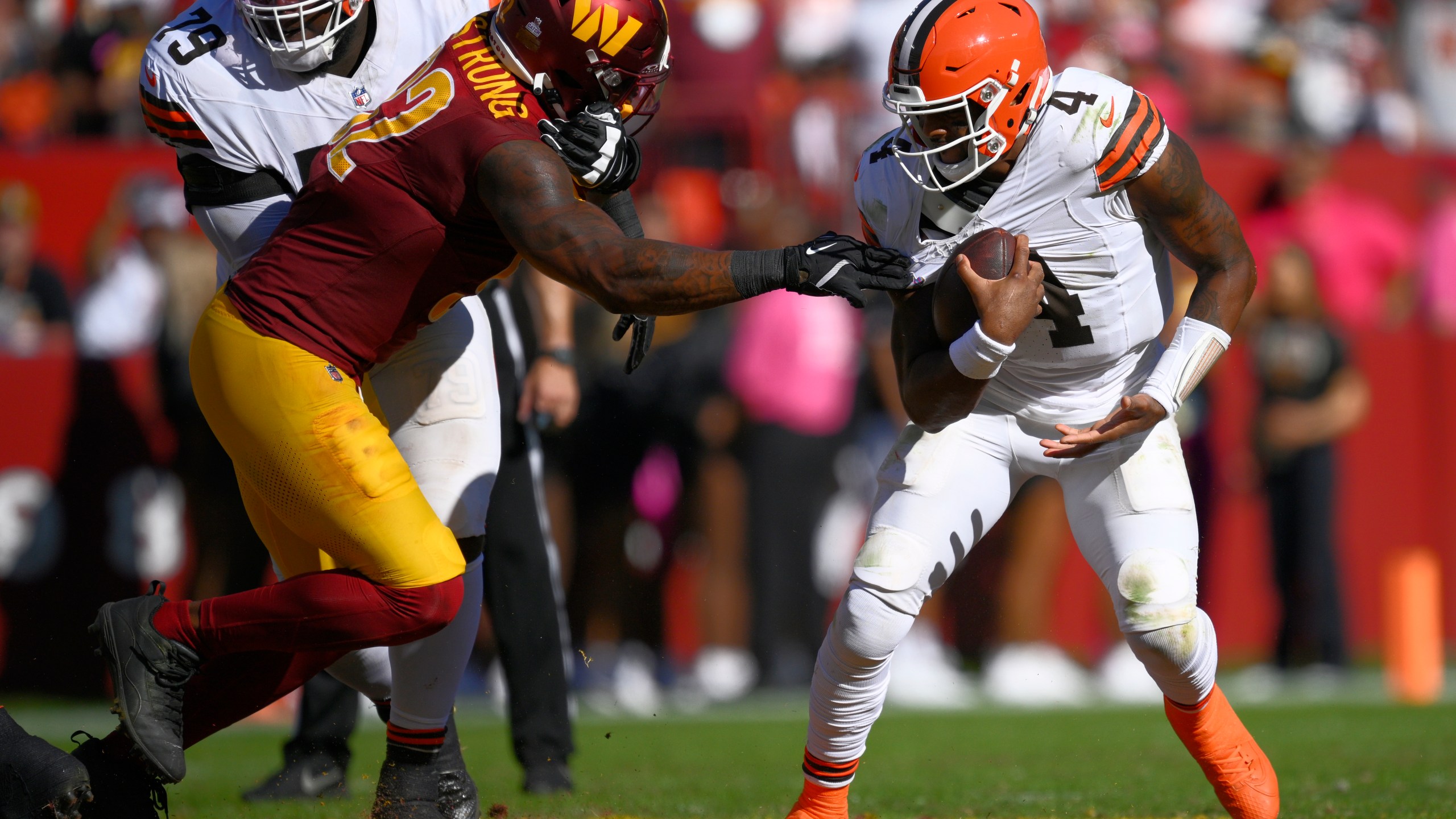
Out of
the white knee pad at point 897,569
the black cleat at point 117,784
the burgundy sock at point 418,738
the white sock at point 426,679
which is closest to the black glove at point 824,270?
the white knee pad at point 897,569

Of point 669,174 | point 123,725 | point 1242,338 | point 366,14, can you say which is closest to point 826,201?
point 669,174

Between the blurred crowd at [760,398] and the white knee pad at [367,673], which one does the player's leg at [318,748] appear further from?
the blurred crowd at [760,398]

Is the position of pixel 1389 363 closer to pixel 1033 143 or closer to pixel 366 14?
pixel 1033 143

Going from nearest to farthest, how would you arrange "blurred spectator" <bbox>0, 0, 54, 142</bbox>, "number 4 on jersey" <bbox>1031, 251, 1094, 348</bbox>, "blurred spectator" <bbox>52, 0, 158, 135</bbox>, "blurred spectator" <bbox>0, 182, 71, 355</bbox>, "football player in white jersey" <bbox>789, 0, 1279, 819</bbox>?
1. "football player in white jersey" <bbox>789, 0, 1279, 819</bbox>
2. "number 4 on jersey" <bbox>1031, 251, 1094, 348</bbox>
3. "blurred spectator" <bbox>0, 182, 71, 355</bbox>
4. "blurred spectator" <bbox>52, 0, 158, 135</bbox>
5. "blurred spectator" <bbox>0, 0, 54, 142</bbox>

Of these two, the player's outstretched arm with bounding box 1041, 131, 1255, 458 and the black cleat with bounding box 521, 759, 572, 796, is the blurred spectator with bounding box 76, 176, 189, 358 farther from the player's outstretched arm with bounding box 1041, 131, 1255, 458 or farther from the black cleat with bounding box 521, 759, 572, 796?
the player's outstretched arm with bounding box 1041, 131, 1255, 458

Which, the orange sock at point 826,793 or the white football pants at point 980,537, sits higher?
the white football pants at point 980,537

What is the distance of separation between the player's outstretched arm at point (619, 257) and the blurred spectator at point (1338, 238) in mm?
6274

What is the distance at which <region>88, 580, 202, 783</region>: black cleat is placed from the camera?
3.41 metres

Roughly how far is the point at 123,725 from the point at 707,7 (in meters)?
7.38

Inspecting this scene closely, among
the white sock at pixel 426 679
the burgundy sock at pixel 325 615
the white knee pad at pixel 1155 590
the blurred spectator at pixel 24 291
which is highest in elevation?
the white knee pad at pixel 1155 590

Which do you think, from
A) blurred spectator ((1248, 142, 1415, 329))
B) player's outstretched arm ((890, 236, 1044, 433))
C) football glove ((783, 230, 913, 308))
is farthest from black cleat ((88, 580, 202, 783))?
blurred spectator ((1248, 142, 1415, 329))

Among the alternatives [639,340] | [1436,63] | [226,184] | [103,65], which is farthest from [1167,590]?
[1436,63]

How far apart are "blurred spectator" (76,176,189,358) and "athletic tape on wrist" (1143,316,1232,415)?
19.2ft

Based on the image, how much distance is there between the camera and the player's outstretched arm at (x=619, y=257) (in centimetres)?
322
